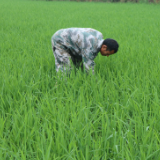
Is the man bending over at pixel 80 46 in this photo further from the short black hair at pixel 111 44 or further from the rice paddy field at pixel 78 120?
the rice paddy field at pixel 78 120

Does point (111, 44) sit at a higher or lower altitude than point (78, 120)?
higher

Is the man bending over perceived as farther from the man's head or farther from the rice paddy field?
the rice paddy field

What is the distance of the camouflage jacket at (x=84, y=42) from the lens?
7.00 feet

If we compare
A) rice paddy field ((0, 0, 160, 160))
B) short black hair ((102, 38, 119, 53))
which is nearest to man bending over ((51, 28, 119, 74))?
short black hair ((102, 38, 119, 53))

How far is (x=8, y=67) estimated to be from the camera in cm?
250

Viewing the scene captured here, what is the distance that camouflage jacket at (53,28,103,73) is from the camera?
2.13m

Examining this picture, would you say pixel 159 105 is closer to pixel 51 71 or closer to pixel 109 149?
pixel 109 149

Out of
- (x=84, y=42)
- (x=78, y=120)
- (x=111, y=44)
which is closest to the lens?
(x=78, y=120)

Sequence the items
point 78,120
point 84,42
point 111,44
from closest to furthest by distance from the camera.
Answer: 1. point 78,120
2. point 111,44
3. point 84,42

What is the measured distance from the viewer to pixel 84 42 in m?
2.18

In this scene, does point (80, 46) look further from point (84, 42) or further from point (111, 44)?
point (111, 44)

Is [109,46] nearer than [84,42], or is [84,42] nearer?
[109,46]

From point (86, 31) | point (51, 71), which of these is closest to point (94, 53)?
point (86, 31)

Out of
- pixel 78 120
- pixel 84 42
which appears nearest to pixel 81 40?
pixel 84 42
